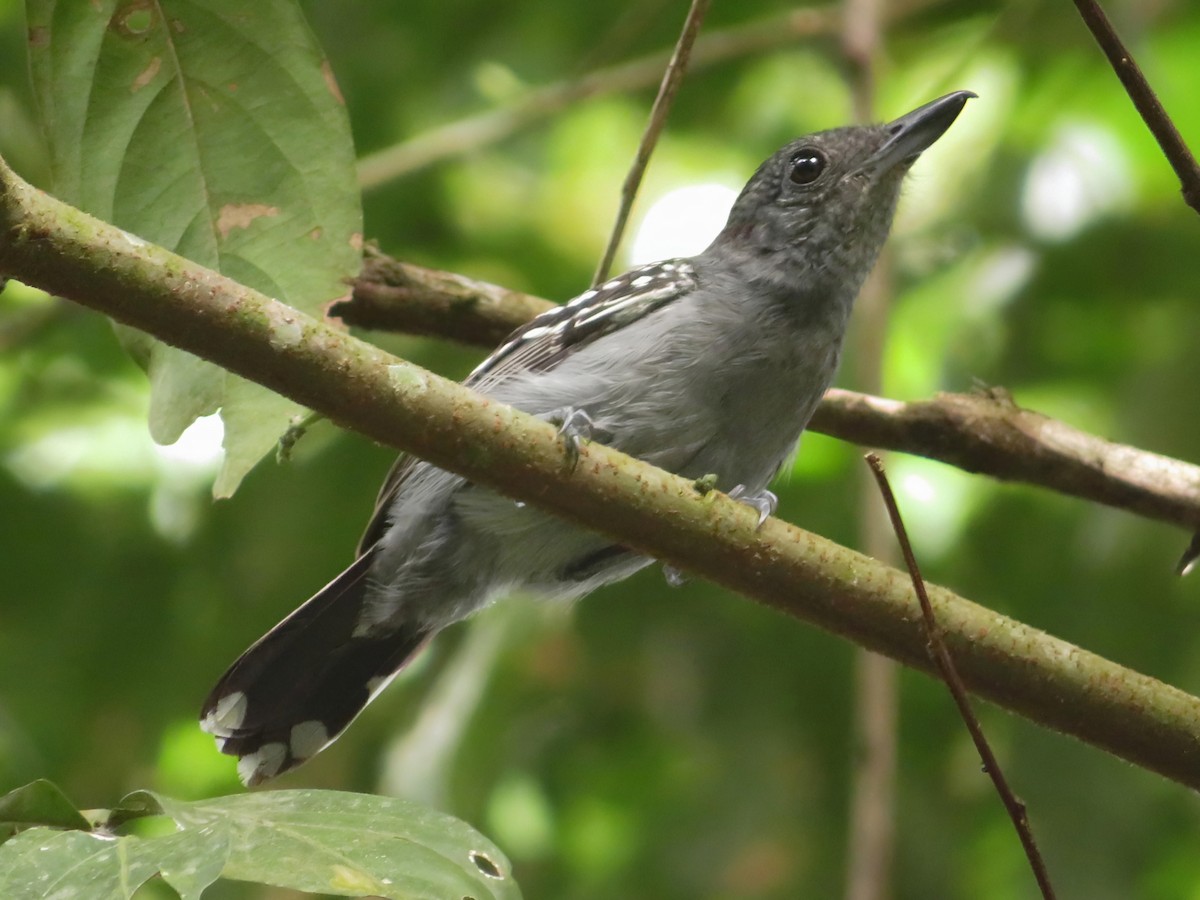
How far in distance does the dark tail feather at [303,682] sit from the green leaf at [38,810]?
4.61 feet

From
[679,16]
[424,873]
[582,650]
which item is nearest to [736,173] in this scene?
[679,16]

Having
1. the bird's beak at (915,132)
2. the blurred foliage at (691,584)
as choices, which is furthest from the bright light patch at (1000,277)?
the bird's beak at (915,132)

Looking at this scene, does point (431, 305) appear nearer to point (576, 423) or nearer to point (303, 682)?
point (576, 423)

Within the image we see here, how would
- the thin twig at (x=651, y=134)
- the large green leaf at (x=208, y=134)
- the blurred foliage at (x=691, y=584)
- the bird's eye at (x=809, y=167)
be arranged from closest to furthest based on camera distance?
the large green leaf at (x=208, y=134) < the thin twig at (x=651, y=134) < the bird's eye at (x=809, y=167) < the blurred foliage at (x=691, y=584)

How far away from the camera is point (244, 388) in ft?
8.39

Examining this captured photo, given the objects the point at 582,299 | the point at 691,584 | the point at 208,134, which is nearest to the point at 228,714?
the point at 582,299

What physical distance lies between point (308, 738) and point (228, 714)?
24 cm

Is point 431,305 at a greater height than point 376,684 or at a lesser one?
greater

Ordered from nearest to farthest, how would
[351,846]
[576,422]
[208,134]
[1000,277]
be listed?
[351,846]
[208,134]
[576,422]
[1000,277]

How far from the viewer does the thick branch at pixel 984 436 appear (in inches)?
136

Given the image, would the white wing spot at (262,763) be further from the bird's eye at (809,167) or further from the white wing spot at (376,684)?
the bird's eye at (809,167)

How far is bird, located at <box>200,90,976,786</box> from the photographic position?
12.0ft

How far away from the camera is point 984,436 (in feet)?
11.5

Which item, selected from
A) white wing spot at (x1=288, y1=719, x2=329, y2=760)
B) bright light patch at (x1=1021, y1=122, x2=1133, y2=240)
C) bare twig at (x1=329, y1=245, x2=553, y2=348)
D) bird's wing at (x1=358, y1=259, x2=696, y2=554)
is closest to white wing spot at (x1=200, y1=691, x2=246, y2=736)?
white wing spot at (x1=288, y1=719, x2=329, y2=760)
